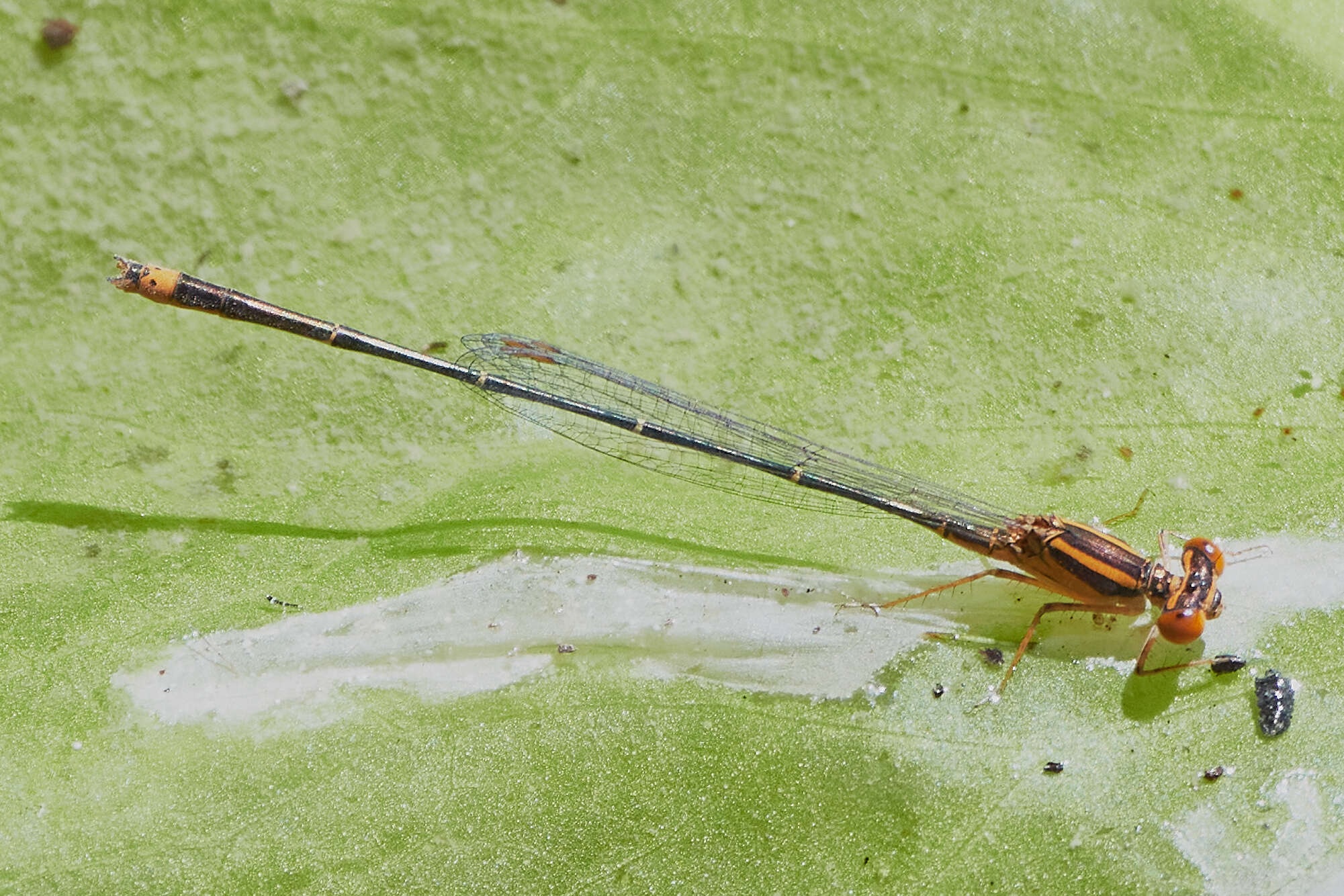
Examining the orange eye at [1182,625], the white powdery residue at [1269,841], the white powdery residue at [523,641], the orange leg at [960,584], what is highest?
the orange eye at [1182,625]

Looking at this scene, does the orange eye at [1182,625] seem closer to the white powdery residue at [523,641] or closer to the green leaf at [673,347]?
the green leaf at [673,347]

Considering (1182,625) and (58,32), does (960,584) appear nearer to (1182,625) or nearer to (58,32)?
(1182,625)

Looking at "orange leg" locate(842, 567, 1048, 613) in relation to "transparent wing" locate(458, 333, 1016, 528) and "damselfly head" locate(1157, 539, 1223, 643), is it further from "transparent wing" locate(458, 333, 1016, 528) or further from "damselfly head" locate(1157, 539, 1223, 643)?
"damselfly head" locate(1157, 539, 1223, 643)

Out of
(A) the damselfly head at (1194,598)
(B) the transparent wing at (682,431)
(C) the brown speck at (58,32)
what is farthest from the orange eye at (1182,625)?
(C) the brown speck at (58,32)

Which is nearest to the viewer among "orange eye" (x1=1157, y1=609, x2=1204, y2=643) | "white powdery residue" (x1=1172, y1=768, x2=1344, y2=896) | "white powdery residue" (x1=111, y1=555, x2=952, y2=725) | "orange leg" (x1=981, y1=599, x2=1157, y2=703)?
"white powdery residue" (x1=1172, y1=768, x2=1344, y2=896)

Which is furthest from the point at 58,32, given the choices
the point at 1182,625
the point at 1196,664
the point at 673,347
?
the point at 1196,664

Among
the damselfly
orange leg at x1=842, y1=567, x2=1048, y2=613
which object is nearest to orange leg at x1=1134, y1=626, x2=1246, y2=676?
the damselfly

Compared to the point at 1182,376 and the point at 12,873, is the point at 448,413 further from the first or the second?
the point at 1182,376
